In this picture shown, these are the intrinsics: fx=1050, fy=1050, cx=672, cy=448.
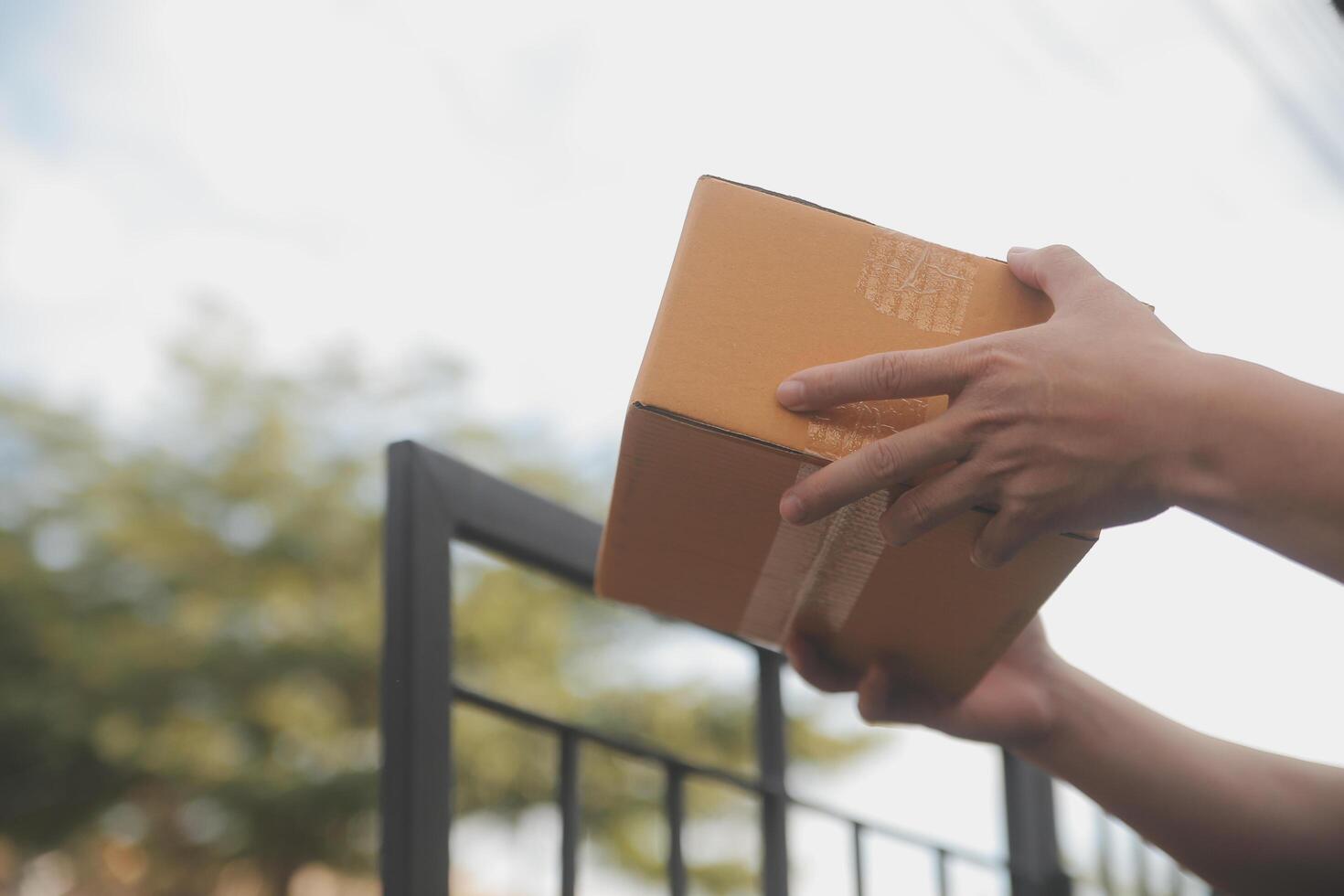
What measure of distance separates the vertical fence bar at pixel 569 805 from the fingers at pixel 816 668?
21cm

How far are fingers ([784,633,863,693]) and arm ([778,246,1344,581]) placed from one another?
30 cm

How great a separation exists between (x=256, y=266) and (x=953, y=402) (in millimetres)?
10583

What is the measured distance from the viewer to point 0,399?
8375 mm

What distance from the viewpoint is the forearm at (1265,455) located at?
604 millimetres

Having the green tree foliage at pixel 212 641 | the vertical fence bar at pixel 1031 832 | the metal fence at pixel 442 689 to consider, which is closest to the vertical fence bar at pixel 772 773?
the metal fence at pixel 442 689

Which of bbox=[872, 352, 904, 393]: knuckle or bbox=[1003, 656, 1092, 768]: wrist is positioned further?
bbox=[1003, 656, 1092, 768]: wrist

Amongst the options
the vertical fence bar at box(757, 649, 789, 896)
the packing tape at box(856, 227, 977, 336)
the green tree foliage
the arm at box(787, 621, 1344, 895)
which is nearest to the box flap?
the packing tape at box(856, 227, 977, 336)

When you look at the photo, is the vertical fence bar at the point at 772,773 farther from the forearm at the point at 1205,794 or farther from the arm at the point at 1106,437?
the arm at the point at 1106,437

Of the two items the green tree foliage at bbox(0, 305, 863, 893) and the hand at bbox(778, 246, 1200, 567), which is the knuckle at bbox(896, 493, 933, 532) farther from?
the green tree foliage at bbox(0, 305, 863, 893)

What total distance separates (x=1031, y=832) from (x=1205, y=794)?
0.55 metres

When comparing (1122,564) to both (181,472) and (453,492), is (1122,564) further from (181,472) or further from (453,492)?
(181,472)

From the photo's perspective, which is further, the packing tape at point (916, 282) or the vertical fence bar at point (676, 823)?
the vertical fence bar at point (676, 823)

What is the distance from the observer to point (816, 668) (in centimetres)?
91

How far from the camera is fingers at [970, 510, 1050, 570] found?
0.63m
